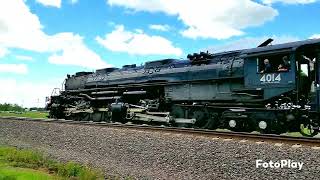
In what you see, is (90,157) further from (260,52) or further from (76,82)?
(76,82)

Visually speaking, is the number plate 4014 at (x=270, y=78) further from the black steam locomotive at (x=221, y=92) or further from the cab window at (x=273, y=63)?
the cab window at (x=273, y=63)

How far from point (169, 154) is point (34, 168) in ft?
17.9

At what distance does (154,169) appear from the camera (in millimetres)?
11984

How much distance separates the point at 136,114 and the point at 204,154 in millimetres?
10232

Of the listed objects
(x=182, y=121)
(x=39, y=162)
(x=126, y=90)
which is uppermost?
(x=126, y=90)

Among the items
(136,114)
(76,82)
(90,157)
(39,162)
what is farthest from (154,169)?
(76,82)

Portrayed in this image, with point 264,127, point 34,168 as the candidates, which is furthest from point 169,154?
point 34,168

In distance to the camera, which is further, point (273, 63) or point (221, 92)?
point (221, 92)

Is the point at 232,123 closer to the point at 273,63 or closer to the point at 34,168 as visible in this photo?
the point at 273,63

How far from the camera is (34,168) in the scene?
14.8 metres

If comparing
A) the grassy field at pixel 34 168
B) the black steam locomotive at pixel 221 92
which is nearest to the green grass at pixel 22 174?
the grassy field at pixel 34 168

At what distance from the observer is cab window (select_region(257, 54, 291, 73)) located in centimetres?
1438

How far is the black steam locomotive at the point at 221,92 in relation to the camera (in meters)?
14.0

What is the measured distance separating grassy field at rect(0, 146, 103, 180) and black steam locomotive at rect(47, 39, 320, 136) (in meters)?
6.21
